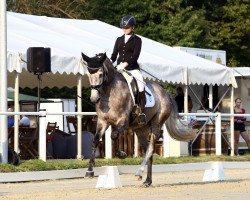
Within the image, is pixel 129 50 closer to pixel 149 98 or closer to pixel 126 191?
pixel 149 98

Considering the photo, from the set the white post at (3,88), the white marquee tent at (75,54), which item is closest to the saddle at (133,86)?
the white post at (3,88)

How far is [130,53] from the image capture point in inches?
682

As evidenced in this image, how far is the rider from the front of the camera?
56.7ft

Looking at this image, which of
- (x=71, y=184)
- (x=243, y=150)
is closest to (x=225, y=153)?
(x=243, y=150)

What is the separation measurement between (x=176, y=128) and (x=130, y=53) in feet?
7.62

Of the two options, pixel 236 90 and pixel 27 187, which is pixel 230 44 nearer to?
pixel 236 90

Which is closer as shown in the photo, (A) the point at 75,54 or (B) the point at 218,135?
(A) the point at 75,54

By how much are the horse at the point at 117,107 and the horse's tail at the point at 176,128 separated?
41 centimetres

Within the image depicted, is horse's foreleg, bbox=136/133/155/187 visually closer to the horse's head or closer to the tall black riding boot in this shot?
the tall black riding boot

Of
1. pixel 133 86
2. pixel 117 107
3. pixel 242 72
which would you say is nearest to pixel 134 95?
pixel 133 86

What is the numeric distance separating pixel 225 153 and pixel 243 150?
126 inches

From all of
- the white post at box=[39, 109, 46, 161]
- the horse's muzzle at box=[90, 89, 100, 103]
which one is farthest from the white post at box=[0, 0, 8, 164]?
the horse's muzzle at box=[90, 89, 100, 103]

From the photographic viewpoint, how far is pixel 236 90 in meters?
36.4

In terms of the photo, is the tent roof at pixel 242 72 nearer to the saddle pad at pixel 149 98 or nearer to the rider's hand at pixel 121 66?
the saddle pad at pixel 149 98
